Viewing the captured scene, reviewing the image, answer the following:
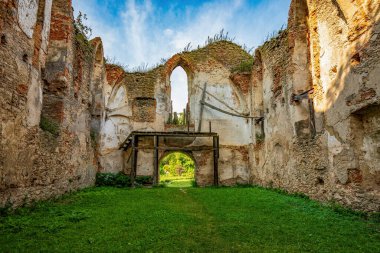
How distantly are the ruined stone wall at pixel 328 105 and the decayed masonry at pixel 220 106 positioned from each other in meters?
0.03

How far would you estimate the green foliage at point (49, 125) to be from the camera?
7388 millimetres

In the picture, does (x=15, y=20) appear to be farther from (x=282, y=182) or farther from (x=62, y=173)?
(x=282, y=182)

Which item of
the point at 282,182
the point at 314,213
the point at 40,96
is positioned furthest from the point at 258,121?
the point at 40,96

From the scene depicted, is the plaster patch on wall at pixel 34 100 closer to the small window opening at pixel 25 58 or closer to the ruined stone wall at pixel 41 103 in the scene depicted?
the ruined stone wall at pixel 41 103

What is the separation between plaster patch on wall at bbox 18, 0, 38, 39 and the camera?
574 centimetres

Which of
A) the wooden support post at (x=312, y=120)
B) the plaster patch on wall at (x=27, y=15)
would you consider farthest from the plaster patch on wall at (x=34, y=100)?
the wooden support post at (x=312, y=120)

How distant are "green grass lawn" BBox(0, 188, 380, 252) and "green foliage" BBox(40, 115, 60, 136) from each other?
2244 millimetres

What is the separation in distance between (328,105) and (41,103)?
7.47m

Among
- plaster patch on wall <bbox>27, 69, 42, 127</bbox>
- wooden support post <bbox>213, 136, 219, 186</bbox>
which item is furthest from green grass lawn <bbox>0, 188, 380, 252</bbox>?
wooden support post <bbox>213, 136, 219, 186</bbox>

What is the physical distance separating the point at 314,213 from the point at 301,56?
554cm

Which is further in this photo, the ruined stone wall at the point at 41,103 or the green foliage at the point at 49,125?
the green foliage at the point at 49,125

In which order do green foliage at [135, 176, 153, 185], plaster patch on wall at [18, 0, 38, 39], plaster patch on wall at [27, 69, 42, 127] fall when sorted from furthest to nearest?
1. green foliage at [135, 176, 153, 185]
2. plaster patch on wall at [27, 69, 42, 127]
3. plaster patch on wall at [18, 0, 38, 39]

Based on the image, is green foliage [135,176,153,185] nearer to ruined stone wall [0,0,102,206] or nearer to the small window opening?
ruined stone wall [0,0,102,206]

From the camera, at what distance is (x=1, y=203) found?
199 inches
